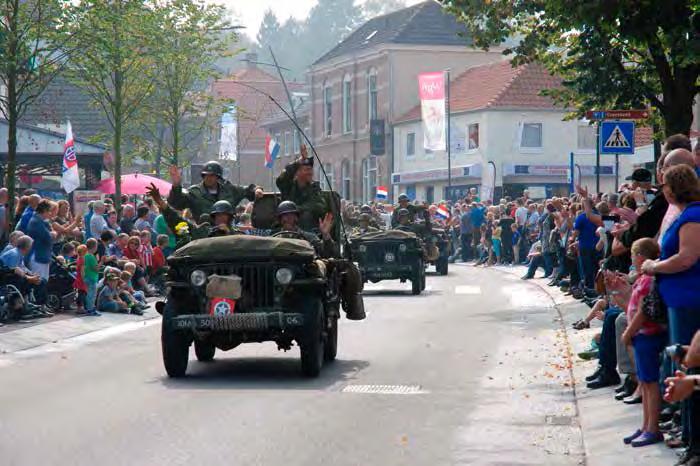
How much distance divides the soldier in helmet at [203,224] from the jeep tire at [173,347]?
1.25 m

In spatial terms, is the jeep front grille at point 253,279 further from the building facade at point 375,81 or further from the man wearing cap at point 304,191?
the building facade at point 375,81

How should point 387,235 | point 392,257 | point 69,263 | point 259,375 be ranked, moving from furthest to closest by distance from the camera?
point 387,235, point 392,257, point 69,263, point 259,375

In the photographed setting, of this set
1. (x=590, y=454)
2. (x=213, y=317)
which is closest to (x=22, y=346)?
(x=213, y=317)

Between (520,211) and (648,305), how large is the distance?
101ft

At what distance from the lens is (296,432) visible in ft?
36.0

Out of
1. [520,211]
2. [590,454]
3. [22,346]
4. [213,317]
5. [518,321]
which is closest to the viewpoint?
[590,454]

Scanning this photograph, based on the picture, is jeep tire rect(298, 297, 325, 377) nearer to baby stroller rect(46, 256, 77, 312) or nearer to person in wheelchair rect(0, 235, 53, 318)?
person in wheelchair rect(0, 235, 53, 318)

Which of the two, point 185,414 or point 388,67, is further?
point 388,67

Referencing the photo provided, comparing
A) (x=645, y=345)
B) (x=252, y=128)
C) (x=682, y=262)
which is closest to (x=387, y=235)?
(x=645, y=345)

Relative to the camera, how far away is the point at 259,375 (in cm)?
1506

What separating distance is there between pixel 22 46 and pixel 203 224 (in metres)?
12.0

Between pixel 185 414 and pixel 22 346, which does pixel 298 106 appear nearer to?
pixel 22 346

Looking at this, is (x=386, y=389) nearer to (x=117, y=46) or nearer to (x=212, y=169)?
(x=212, y=169)

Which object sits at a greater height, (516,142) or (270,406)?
(516,142)
